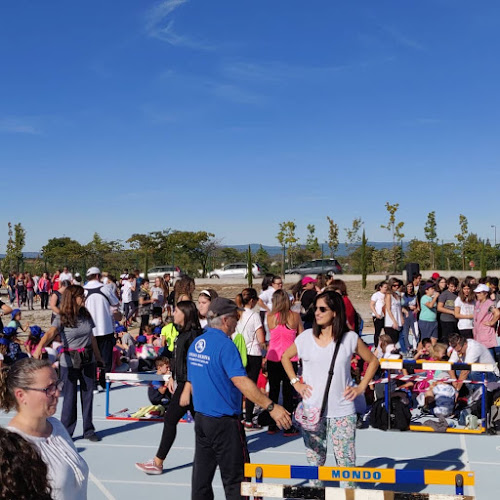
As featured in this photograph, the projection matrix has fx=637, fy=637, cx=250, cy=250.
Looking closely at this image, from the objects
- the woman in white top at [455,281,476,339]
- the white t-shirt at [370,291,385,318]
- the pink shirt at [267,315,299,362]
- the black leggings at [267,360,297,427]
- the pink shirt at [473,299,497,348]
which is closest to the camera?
the pink shirt at [267,315,299,362]

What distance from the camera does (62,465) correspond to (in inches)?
109

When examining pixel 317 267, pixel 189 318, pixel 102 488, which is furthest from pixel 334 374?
pixel 317 267

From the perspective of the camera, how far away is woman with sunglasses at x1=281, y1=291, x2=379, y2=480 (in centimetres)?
488

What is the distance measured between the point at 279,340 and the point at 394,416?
1.95 metres

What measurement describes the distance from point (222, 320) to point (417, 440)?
4.31 metres

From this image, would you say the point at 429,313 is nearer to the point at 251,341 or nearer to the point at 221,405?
the point at 251,341

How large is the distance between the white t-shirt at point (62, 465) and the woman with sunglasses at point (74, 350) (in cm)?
443

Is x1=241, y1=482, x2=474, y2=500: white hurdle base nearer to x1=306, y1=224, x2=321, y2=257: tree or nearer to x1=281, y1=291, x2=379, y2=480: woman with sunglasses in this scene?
x1=281, y1=291, x2=379, y2=480: woman with sunglasses

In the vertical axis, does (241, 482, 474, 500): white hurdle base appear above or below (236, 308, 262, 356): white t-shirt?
below

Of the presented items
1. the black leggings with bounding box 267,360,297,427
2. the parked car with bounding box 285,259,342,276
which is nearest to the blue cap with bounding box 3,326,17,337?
the black leggings with bounding box 267,360,297,427

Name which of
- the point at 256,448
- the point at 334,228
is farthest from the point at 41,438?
the point at 334,228

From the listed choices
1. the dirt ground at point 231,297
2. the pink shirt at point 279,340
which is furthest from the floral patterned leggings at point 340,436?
the dirt ground at point 231,297

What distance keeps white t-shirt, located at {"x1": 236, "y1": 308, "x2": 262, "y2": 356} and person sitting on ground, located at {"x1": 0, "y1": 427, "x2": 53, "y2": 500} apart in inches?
241

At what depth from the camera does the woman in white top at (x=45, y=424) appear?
2.75 metres
